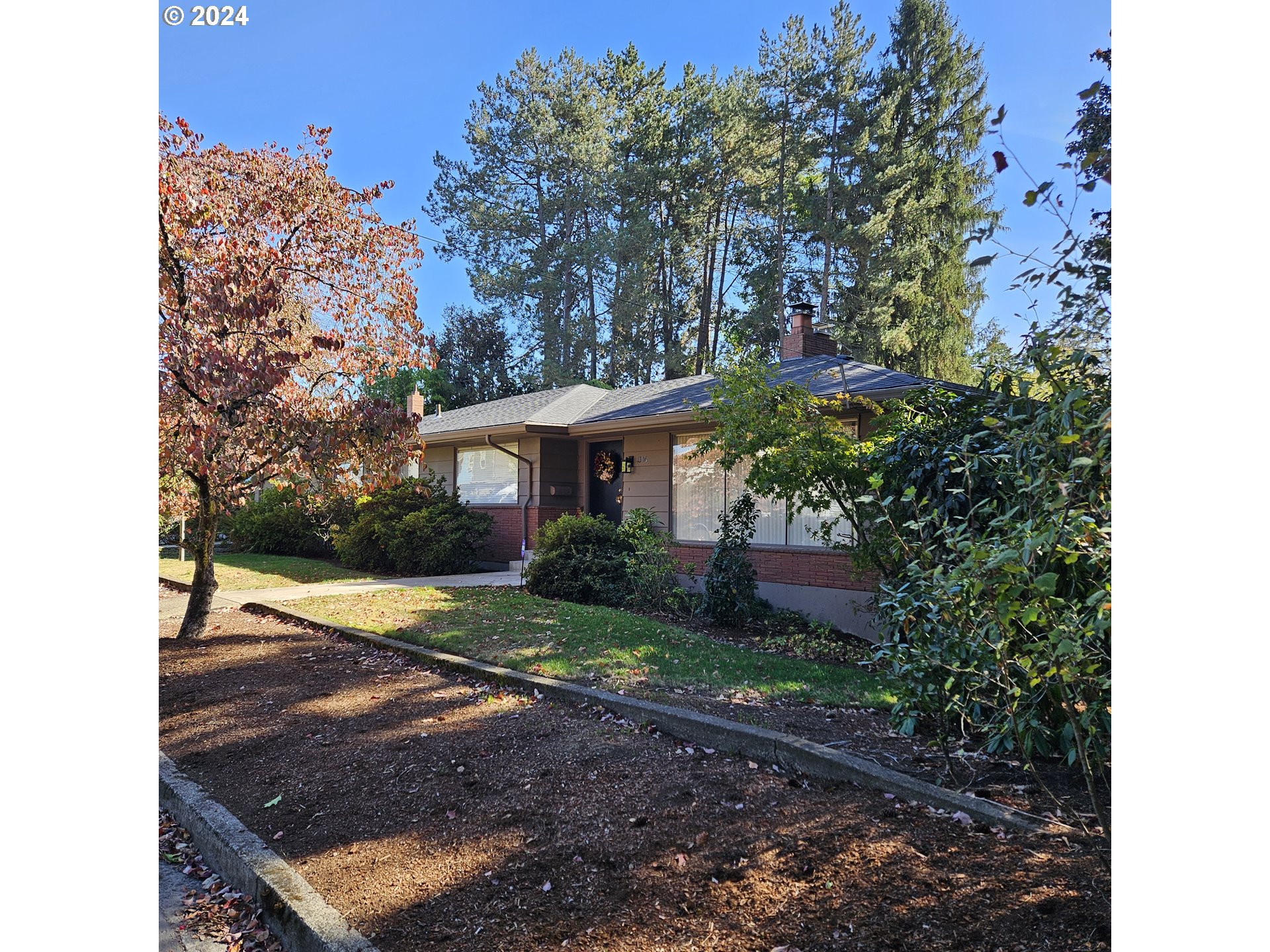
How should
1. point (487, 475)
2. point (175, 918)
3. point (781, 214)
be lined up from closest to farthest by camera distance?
point (175, 918) < point (781, 214) < point (487, 475)

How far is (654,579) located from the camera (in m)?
8.00

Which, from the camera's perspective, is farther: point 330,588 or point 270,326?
point 330,588

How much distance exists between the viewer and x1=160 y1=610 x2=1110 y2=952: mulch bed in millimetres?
1975

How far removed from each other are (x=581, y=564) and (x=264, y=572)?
5096 mm

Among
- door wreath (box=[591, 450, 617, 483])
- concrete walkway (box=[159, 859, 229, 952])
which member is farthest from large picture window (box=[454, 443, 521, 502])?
concrete walkway (box=[159, 859, 229, 952])

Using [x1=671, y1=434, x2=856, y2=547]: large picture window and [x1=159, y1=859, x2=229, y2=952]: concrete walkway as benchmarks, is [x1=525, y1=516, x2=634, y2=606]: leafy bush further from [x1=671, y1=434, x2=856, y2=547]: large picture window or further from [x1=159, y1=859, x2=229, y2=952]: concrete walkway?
[x1=159, y1=859, x2=229, y2=952]: concrete walkway

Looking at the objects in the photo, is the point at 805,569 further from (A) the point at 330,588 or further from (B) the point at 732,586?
(A) the point at 330,588

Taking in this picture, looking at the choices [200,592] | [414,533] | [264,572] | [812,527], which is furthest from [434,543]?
[812,527]

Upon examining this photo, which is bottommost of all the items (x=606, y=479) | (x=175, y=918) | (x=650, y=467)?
(x=175, y=918)

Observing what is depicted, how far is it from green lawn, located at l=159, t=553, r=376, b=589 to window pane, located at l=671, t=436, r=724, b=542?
13.9 ft

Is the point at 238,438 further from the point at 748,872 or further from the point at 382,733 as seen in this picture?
the point at 748,872

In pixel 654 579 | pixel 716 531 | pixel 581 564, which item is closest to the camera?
pixel 654 579
